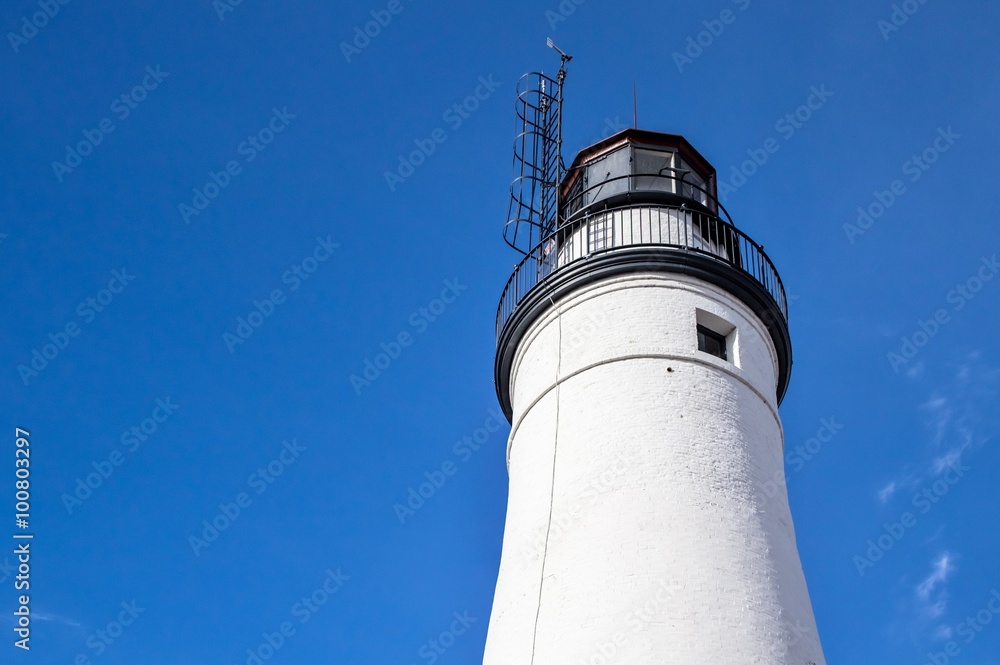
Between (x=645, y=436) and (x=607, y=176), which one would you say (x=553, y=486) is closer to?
(x=645, y=436)

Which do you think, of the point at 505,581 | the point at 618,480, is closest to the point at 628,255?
the point at 618,480

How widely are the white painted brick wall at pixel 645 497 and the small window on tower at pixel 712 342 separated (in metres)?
0.30

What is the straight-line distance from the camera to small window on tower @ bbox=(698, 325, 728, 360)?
54.4 ft

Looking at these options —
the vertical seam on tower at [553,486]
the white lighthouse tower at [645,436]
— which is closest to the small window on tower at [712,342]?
the white lighthouse tower at [645,436]

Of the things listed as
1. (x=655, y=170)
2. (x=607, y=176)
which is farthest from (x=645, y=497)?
(x=655, y=170)

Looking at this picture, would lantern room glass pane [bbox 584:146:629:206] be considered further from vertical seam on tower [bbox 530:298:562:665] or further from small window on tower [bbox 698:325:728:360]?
small window on tower [bbox 698:325:728:360]

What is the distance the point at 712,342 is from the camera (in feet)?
55.1

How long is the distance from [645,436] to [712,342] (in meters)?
2.62

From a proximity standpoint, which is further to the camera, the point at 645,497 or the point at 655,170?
the point at 655,170

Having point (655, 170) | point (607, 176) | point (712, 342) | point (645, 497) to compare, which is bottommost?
point (645, 497)

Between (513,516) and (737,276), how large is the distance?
4.94 metres

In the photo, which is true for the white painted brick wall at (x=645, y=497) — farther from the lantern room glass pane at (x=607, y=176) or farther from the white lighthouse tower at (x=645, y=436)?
the lantern room glass pane at (x=607, y=176)

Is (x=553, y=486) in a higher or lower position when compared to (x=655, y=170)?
lower

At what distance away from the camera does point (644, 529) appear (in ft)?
45.3
